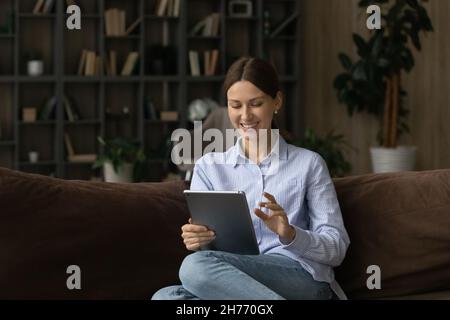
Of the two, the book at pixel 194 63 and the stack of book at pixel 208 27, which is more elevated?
the stack of book at pixel 208 27

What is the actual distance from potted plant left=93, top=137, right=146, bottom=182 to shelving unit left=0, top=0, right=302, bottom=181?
0.37 meters

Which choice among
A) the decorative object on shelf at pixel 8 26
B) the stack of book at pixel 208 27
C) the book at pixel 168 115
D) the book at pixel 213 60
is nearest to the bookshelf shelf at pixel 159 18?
the stack of book at pixel 208 27

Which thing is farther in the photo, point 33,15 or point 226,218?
point 33,15

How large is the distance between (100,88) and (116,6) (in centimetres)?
74

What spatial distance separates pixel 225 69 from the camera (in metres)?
7.35

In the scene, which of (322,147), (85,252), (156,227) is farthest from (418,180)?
(322,147)

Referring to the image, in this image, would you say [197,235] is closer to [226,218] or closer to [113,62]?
[226,218]

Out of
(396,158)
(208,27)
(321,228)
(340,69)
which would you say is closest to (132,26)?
(208,27)

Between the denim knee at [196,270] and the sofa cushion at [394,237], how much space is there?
1.68 feet

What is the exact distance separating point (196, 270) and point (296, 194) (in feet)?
1.29

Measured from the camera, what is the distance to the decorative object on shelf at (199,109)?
7.09 meters

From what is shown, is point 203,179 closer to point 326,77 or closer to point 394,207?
point 394,207

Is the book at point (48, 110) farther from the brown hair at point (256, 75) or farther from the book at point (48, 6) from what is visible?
the brown hair at point (256, 75)

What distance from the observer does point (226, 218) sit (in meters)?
2.19
